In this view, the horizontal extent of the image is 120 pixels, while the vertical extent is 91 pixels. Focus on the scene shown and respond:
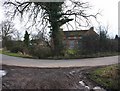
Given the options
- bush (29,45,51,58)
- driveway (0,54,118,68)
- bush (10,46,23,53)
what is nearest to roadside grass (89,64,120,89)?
driveway (0,54,118,68)

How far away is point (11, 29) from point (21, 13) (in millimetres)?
26054

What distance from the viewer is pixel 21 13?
2736 centimetres

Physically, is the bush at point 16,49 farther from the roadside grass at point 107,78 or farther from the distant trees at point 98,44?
the roadside grass at point 107,78

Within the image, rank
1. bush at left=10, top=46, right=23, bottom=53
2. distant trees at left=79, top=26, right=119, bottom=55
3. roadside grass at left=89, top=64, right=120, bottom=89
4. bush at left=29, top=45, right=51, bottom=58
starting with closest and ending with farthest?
roadside grass at left=89, top=64, right=120, bottom=89 < bush at left=29, top=45, right=51, bottom=58 < distant trees at left=79, top=26, right=119, bottom=55 < bush at left=10, top=46, right=23, bottom=53

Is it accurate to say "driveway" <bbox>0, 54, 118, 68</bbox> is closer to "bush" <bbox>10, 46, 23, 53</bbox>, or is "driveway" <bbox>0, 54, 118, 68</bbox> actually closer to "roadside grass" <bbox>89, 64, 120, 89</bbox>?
"roadside grass" <bbox>89, 64, 120, 89</bbox>

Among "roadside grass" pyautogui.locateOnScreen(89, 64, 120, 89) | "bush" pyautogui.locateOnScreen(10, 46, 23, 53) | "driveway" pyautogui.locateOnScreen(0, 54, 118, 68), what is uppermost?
"bush" pyautogui.locateOnScreen(10, 46, 23, 53)

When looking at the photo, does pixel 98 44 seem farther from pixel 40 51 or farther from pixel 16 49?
pixel 16 49

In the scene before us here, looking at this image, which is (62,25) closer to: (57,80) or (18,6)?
(18,6)

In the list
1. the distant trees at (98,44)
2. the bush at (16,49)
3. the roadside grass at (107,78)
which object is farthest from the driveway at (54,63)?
the bush at (16,49)

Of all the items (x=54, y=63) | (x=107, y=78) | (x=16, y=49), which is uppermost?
(x=16, y=49)

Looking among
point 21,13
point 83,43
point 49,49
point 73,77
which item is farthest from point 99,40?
point 73,77

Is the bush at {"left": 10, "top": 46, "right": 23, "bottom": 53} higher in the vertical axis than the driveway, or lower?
higher

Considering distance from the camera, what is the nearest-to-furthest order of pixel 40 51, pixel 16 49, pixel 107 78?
1. pixel 107 78
2. pixel 40 51
3. pixel 16 49

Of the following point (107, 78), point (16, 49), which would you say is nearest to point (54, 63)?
point (107, 78)
